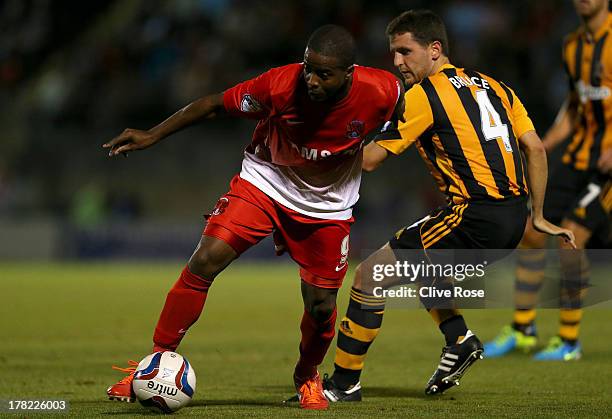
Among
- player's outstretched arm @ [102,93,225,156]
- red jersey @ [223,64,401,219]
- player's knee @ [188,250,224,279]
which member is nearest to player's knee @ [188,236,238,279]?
player's knee @ [188,250,224,279]

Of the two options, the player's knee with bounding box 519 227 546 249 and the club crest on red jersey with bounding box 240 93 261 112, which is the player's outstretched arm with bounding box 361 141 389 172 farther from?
the player's knee with bounding box 519 227 546 249

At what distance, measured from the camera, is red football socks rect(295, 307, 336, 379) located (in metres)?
5.59

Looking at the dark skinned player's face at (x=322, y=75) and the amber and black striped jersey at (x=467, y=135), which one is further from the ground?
the dark skinned player's face at (x=322, y=75)

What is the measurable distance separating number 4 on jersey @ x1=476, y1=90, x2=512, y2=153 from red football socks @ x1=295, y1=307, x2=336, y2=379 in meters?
1.28

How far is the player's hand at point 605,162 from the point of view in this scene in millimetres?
7809

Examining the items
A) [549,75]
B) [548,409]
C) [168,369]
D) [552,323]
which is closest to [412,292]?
[548,409]

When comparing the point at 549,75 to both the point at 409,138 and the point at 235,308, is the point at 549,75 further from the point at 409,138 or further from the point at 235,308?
the point at 409,138

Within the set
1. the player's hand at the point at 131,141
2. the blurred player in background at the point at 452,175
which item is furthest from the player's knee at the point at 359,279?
the player's hand at the point at 131,141

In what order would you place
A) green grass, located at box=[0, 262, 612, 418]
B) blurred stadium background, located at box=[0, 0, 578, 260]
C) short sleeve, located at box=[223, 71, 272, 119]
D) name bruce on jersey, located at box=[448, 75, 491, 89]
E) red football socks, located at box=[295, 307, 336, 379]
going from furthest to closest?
blurred stadium background, located at box=[0, 0, 578, 260], name bruce on jersey, located at box=[448, 75, 491, 89], red football socks, located at box=[295, 307, 336, 379], green grass, located at box=[0, 262, 612, 418], short sleeve, located at box=[223, 71, 272, 119]

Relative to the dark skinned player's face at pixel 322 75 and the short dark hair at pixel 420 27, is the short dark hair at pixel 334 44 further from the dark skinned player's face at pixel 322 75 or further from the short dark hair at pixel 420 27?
the short dark hair at pixel 420 27

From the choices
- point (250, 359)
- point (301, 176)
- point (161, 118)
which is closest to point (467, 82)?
point (301, 176)

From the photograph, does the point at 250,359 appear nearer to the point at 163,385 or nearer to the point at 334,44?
the point at 163,385

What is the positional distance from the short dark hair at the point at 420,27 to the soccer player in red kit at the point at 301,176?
649 millimetres

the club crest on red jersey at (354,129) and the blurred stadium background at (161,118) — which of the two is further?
the blurred stadium background at (161,118)
